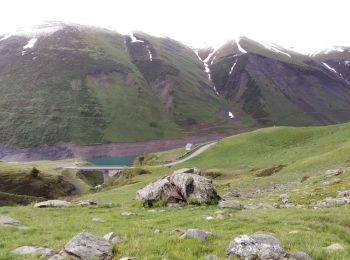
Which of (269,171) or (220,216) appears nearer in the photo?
(220,216)

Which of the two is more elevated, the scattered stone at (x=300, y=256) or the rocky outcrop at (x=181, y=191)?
the scattered stone at (x=300, y=256)

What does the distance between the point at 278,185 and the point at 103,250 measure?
38.6m

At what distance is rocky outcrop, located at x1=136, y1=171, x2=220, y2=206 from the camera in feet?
110

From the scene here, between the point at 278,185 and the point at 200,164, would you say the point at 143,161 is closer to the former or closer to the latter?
the point at 200,164

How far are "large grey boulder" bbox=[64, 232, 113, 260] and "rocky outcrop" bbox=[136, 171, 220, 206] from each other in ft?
56.9

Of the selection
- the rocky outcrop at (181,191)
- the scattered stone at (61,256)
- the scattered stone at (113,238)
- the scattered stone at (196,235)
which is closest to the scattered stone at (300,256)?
the scattered stone at (196,235)

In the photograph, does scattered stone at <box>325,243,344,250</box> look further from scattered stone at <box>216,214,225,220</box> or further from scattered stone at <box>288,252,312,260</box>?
scattered stone at <box>216,214,225,220</box>

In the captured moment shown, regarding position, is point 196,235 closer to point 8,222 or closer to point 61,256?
point 61,256

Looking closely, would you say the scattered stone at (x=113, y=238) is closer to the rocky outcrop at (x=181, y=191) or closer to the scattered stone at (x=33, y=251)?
the scattered stone at (x=33, y=251)

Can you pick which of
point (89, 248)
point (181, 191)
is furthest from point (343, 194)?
point (89, 248)

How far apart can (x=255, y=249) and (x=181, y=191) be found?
2041 centimetres

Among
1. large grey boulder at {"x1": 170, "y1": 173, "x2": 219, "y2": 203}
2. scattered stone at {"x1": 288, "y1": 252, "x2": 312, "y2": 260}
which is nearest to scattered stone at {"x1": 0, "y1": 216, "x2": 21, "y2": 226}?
large grey boulder at {"x1": 170, "y1": 173, "x2": 219, "y2": 203}

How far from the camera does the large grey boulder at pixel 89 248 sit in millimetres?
15164

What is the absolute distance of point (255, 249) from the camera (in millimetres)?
14117
